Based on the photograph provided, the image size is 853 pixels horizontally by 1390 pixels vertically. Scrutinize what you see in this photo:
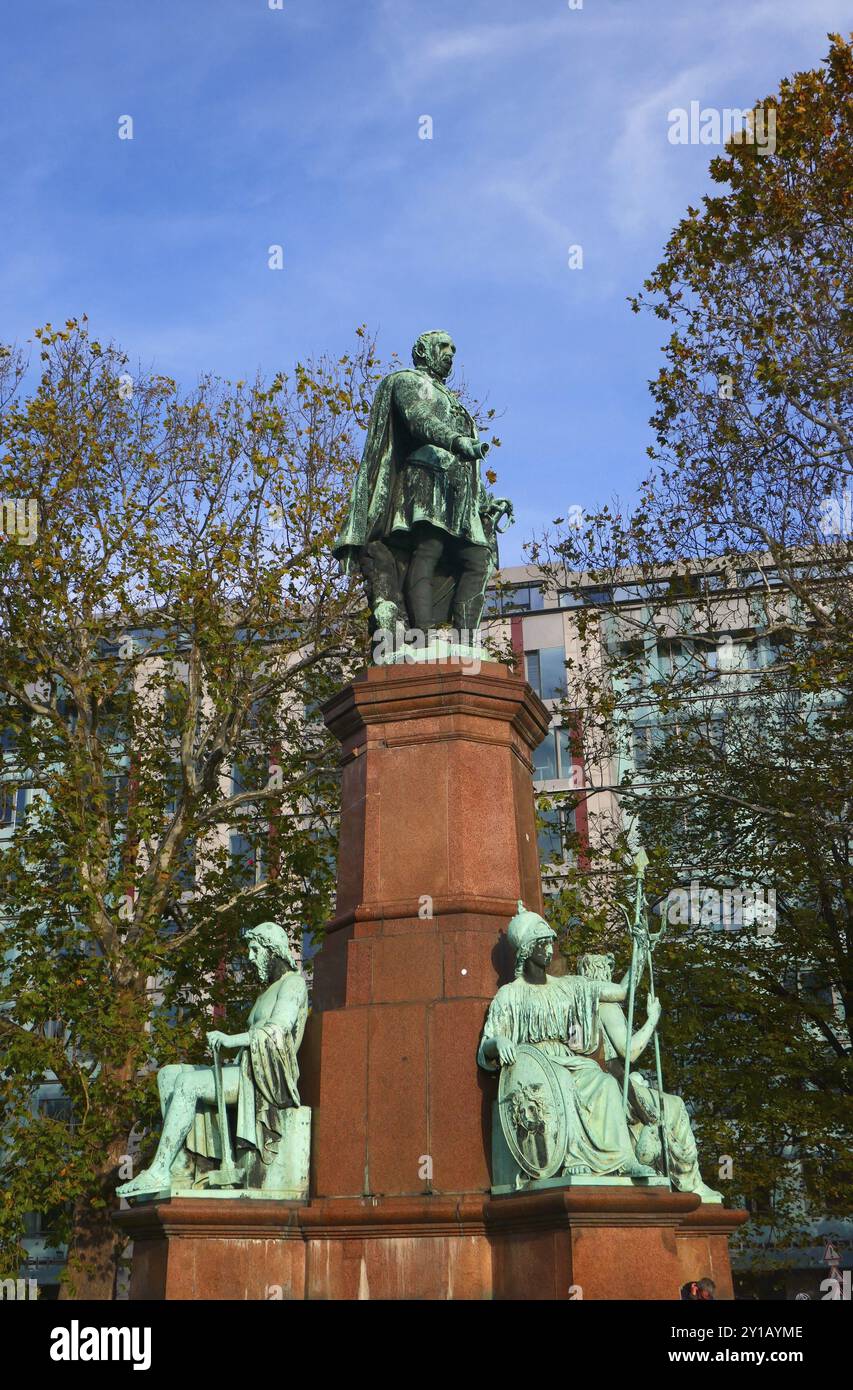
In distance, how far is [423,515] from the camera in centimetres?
1177

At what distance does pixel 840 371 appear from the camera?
19.0 meters

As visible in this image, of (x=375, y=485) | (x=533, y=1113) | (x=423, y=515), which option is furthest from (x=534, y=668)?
(x=533, y=1113)

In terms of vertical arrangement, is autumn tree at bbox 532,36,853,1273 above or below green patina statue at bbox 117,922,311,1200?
above

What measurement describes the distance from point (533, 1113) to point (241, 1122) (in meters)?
1.85

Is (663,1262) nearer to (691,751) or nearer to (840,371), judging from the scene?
(840,371)

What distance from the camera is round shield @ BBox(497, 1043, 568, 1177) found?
8.59 m

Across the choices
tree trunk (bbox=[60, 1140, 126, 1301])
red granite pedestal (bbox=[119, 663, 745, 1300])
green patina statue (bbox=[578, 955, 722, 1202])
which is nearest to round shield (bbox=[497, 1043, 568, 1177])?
red granite pedestal (bbox=[119, 663, 745, 1300])

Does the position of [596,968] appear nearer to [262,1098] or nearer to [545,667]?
[262,1098]

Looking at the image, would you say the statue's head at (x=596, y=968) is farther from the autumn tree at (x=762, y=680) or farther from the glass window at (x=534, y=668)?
the glass window at (x=534, y=668)

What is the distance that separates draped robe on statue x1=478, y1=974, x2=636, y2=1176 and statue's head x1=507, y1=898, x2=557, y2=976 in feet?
0.45

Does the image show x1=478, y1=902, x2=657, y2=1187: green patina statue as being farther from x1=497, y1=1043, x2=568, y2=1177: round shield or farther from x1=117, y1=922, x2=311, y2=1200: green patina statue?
x1=117, y1=922, x2=311, y2=1200: green patina statue

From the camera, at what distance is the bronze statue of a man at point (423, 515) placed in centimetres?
1186

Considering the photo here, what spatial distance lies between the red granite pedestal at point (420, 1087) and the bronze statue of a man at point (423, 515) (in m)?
1.18
